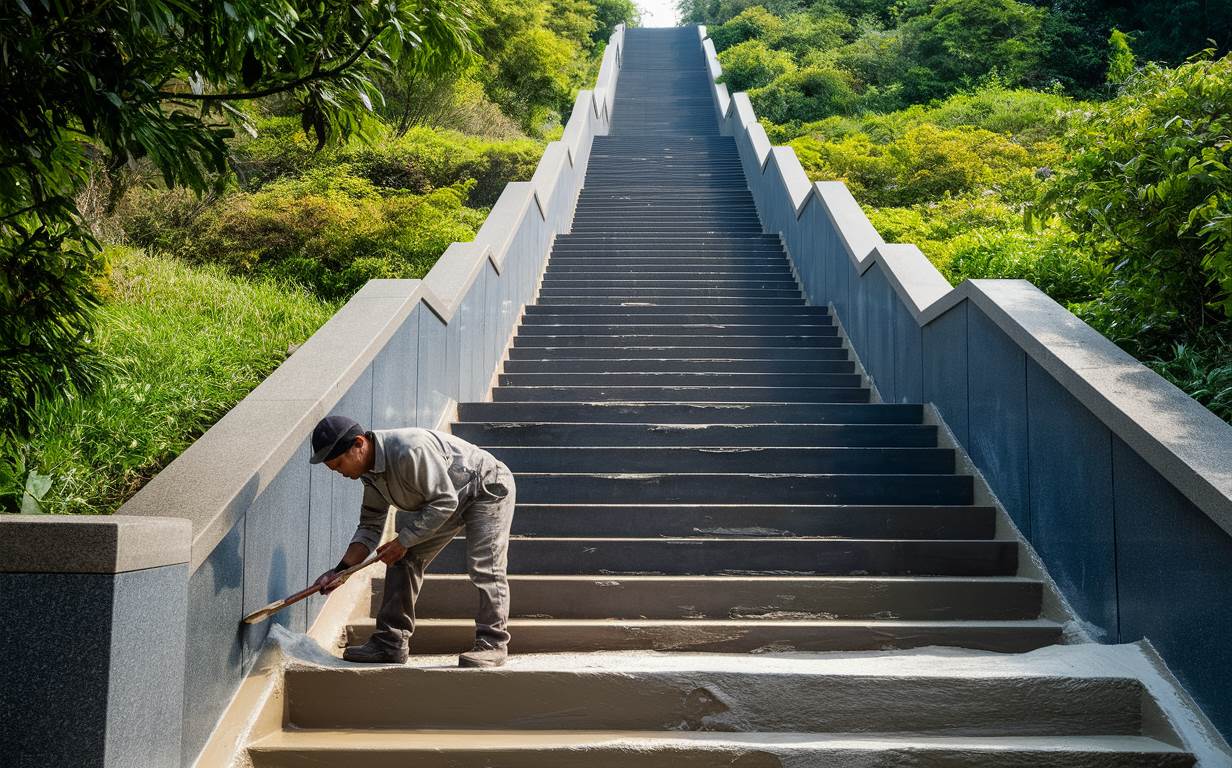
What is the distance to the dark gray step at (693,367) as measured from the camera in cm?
880

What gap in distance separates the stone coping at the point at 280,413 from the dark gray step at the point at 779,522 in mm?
1364

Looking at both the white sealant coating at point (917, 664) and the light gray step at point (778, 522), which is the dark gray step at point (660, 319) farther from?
the white sealant coating at point (917, 664)

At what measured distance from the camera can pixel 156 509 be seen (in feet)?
11.5

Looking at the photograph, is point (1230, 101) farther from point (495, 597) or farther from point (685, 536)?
point (495, 597)

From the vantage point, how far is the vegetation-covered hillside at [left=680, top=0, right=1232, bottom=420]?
5.31m

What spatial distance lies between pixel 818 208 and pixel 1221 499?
7.96m

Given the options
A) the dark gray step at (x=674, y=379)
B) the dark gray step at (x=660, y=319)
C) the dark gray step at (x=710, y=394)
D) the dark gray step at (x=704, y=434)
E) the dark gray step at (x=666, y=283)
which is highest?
the dark gray step at (x=666, y=283)

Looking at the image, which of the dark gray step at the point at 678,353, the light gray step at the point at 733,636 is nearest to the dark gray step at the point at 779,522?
the light gray step at the point at 733,636

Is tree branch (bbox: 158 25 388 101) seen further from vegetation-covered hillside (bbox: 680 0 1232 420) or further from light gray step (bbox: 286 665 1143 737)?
vegetation-covered hillside (bbox: 680 0 1232 420)

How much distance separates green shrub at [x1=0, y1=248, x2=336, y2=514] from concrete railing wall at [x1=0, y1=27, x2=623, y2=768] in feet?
2.51

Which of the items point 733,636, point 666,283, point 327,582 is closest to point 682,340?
point 666,283

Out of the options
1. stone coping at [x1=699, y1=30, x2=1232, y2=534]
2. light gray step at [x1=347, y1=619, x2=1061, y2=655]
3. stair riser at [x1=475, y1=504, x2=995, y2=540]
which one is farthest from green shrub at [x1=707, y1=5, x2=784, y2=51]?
light gray step at [x1=347, y1=619, x2=1061, y2=655]

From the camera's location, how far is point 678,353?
9.31 meters

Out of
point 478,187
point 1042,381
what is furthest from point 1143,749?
point 478,187
